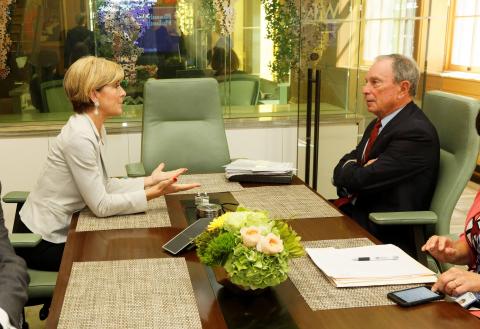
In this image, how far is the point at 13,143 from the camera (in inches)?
153

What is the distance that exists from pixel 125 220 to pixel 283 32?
2664 mm

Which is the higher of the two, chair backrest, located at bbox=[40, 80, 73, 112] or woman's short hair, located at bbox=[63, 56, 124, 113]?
woman's short hair, located at bbox=[63, 56, 124, 113]

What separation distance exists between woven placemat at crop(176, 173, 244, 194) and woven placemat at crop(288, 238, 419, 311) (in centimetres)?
87

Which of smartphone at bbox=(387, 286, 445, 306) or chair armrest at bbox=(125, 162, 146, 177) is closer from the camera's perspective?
smartphone at bbox=(387, 286, 445, 306)

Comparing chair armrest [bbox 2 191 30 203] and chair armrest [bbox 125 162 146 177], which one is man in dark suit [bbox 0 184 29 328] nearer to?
chair armrest [bbox 2 191 30 203]

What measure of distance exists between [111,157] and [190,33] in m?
1.09

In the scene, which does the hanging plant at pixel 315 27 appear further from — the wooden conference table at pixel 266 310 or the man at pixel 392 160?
the wooden conference table at pixel 266 310

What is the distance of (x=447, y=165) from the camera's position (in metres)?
2.45

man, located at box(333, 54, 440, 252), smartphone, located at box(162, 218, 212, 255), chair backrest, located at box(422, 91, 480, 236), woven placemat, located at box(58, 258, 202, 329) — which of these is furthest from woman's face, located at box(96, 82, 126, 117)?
chair backrest, located at box(422, 91, 480, 236)

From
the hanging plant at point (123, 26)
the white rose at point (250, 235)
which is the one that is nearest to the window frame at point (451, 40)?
the hanging plant at point (123, 26)

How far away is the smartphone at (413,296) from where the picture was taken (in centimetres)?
142

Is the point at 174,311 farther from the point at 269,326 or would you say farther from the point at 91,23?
the point at 91,23

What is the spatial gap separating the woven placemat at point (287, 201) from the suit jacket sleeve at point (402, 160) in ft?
0.93

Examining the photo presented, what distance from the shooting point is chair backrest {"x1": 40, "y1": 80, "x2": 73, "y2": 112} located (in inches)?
163
